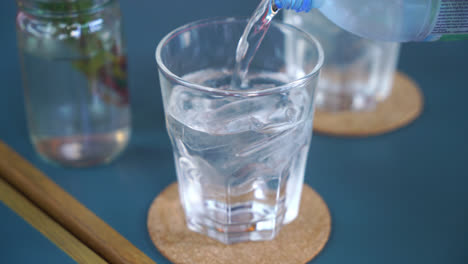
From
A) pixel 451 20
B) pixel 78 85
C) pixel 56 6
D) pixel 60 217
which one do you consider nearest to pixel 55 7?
pixel 56 6

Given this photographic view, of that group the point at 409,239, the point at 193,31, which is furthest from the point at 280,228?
the point at 193,31

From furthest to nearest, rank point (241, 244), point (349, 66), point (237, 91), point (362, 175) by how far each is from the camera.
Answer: point (349, 66)
point (362, 175)
point (241, 244)
point (237, 91)

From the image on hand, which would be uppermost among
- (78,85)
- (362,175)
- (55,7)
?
(55,7)

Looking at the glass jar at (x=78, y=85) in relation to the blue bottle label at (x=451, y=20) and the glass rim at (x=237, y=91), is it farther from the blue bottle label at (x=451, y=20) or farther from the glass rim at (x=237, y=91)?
the blue bottle label at (x=451, y=20)

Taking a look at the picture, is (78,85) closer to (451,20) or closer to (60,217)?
(60,217)

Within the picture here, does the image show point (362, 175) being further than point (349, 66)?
No

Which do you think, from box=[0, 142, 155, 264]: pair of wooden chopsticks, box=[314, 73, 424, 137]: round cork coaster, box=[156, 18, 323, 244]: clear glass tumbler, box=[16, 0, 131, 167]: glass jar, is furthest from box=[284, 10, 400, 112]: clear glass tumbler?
box=[0, 142, 155, 264]: pair of wooden chopsticks

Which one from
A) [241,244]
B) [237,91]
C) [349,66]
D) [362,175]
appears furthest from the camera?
[349,66]

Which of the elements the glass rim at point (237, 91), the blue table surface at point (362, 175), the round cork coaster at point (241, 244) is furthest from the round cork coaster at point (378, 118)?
the glass rim at point (237, 91)
